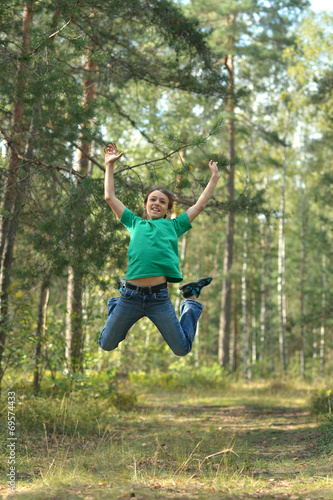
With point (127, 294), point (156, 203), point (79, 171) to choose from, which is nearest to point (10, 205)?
point (79, 171)

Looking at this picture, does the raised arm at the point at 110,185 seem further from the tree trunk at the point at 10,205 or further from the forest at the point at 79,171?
the tree trunk at the point at 10,205

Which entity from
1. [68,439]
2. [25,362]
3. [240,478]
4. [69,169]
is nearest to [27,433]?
[68,439]

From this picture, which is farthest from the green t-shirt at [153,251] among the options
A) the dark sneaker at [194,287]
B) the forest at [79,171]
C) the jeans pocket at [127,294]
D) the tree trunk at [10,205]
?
the tree trunk at [10,205]

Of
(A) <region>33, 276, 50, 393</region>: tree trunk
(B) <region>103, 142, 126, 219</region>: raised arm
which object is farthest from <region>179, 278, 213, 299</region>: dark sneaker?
(A) <region>33, 276, 50, 393</region>: tree trunk

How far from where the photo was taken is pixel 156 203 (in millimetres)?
4531

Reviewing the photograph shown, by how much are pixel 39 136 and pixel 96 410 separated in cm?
423

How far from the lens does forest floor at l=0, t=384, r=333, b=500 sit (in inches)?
157

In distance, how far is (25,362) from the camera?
757cm

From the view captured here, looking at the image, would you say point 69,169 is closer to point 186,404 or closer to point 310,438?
point 310,438

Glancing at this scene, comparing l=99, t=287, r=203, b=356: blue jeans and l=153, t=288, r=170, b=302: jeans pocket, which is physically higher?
l=153, t=288, r=170, b=302: jeans pocket

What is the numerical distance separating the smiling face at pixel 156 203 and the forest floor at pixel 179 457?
2.22 meters

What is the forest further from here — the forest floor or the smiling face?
the forest floor

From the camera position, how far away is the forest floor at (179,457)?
13.1 feet

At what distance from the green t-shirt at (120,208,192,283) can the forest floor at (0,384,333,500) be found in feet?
5.55
